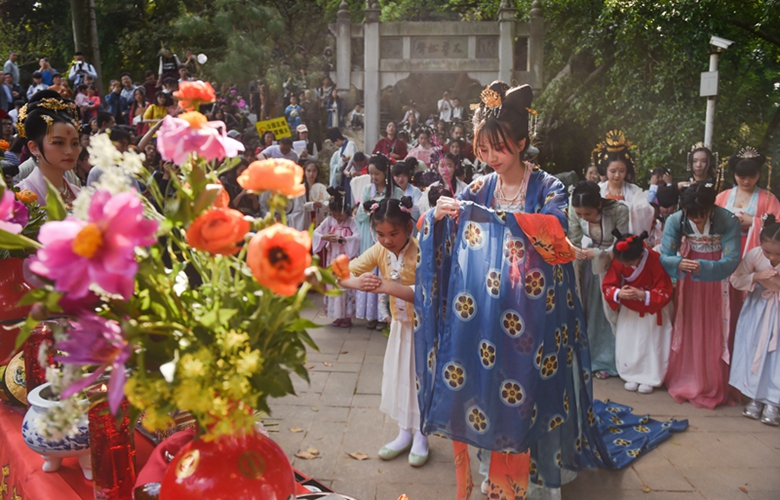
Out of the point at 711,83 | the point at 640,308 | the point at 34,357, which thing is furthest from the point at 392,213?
the point at 711,83

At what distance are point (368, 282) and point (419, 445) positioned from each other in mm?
1243

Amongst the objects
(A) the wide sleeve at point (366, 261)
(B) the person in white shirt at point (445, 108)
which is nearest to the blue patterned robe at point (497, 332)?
(A) the wide sleeve at point (366, 261)

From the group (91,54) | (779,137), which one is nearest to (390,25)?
(91,54)

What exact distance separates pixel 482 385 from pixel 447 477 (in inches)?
39.3

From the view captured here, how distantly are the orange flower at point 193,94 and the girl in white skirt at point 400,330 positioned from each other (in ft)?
7.06

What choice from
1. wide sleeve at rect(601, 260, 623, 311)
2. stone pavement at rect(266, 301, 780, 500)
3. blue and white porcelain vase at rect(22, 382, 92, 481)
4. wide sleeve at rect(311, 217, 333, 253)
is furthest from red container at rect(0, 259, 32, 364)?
wide sleeve at rect(311, 217, 333, 253)

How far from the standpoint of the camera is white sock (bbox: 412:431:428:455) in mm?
3449

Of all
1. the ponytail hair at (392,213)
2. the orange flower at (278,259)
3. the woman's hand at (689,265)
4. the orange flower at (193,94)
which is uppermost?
the orange flower at (193,94)

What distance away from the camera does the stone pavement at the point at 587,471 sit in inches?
125

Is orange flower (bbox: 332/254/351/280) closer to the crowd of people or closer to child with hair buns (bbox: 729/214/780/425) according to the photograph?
the crowd of people

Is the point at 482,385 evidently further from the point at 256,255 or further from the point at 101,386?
the point at 256,255

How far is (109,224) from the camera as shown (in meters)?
0.90

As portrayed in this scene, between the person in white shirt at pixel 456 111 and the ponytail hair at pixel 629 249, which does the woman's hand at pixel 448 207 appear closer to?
the ponytail hair at pixel 629 249

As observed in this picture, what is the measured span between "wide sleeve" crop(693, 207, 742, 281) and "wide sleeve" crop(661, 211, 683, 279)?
0.53ft
